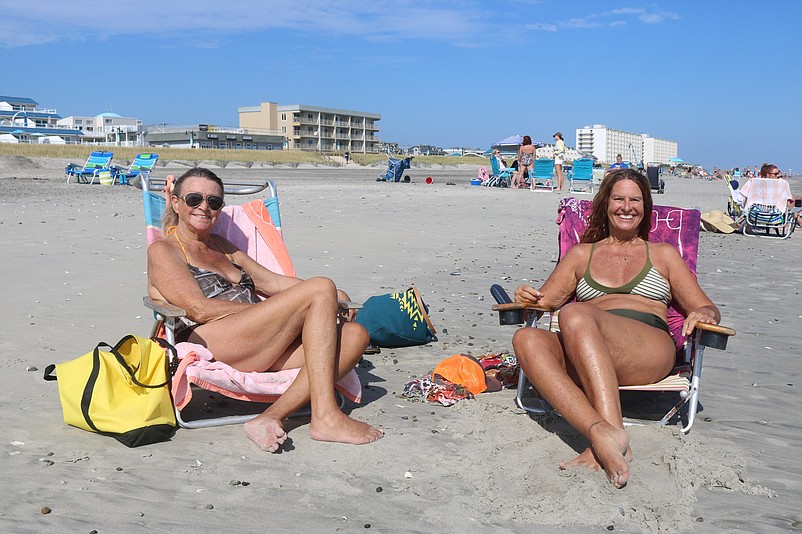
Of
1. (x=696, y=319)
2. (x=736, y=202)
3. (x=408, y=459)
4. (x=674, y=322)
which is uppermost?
(x=736, y=202)

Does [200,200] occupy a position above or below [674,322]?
above

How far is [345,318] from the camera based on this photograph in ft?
13.3

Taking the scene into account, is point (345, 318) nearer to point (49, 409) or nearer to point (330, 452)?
point (330, 452)

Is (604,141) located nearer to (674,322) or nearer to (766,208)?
(766,208)

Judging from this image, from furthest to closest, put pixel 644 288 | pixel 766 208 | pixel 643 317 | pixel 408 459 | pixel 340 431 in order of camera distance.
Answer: pixel 766 208
pixel 644 288
pixel 643 317
pixel 340 431
pixel 408 459

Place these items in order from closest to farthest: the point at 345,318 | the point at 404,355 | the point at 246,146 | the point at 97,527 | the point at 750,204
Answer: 1. the point at 97,527
2. the point at 345,318
3. the point at 404,355
4. the point at 750,204
5. the point at 246,146

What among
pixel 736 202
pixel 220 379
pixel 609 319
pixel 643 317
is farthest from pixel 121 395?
pixel 736 202

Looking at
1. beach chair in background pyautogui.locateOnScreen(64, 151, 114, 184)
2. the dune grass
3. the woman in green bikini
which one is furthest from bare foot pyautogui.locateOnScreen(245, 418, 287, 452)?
the dune grass

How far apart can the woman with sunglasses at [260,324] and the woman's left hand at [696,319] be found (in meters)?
1.46

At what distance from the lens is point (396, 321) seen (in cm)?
527

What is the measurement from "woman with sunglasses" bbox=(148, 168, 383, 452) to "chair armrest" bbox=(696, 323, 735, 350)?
151 cm

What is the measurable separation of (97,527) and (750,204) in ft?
43.1

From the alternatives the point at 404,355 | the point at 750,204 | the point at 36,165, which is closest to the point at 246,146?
the point at 36,165

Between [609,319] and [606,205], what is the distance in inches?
33.4
